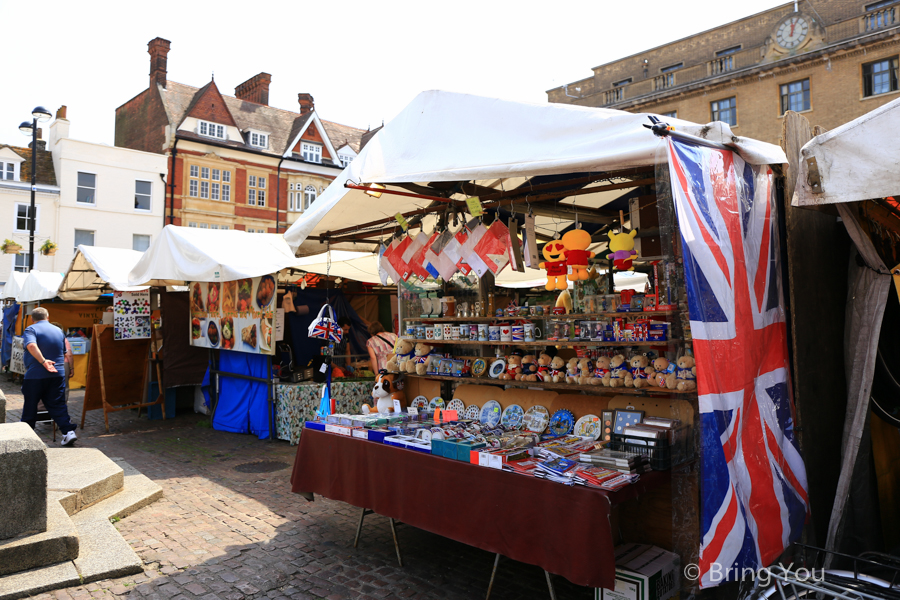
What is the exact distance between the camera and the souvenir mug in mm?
5109

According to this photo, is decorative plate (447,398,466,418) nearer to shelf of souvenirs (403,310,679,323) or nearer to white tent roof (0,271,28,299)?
shelf of souvenirs (403,310,679,323)

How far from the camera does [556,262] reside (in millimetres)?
4707

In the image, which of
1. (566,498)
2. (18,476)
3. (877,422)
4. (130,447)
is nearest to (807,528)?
(877,422)

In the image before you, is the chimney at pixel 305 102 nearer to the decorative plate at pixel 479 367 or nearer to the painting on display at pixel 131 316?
the painting on display at pixel 131 316

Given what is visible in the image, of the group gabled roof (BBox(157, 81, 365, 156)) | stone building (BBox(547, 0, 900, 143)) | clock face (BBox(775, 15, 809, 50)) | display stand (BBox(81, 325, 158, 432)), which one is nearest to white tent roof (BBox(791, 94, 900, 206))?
display stand (BBox(81, 325, 158, 432))

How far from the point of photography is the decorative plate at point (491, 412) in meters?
5.28

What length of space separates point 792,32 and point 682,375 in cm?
2684

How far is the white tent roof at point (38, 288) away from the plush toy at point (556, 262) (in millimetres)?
13265

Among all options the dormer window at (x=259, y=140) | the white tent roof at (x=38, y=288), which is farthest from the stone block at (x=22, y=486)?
the dormer window at (x=259, y=140)

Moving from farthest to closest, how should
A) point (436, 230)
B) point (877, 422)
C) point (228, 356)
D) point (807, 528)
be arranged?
1. point (228, 356)
2. point (436, 230)
3. point (877, 422)
4. point (807, 528)

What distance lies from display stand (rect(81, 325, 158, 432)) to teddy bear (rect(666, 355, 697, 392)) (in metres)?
9.06

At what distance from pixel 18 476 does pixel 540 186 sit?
464 cm

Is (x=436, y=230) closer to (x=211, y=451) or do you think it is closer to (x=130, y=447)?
(x=211, y=451)

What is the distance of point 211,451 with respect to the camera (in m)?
7.84
